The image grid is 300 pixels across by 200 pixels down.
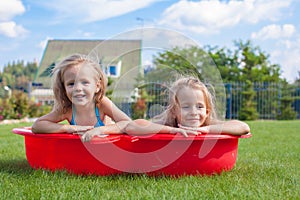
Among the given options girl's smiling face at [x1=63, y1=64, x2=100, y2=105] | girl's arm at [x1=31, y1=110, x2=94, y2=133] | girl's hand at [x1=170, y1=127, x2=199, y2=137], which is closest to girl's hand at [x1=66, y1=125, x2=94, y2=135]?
girl's arm at [x1=31, y1=110, x2=94, y2=133]

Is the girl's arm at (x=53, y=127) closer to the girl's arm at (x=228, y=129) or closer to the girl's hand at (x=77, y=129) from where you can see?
the girl's hand at (x=77, y=129)

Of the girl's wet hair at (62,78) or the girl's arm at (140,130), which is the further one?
the girl's wet hair at (62,78)

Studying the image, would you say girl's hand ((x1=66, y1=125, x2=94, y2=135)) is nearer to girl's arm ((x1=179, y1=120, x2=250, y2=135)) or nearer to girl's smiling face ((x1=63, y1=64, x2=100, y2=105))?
girl's smiling face ((x1=63, y1=64, x2=100, y2=105))

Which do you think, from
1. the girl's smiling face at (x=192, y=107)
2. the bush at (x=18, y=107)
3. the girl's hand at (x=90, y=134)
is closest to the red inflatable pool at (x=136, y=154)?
the girl's hand at (x=90, y=134)

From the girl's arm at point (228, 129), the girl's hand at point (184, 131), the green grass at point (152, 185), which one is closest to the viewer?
the green grass at point (152, 185)

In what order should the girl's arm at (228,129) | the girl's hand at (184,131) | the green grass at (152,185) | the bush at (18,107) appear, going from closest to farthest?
the green grass at (152,185), the girl's hand at (184,131), the girl's arm at (228,129), the bush at (18,107)

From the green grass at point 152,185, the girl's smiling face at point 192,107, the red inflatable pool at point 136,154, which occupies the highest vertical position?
the girl's smiling face at point 192,107

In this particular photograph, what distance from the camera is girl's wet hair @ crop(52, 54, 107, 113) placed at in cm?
280

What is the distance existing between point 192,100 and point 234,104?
13612 millimetres

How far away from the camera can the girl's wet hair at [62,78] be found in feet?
9.19

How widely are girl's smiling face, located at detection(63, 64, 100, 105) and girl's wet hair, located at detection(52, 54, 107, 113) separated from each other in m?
0.04

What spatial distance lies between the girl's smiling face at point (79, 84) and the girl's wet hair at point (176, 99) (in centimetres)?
A: 56

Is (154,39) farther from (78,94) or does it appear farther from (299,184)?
(299,184)

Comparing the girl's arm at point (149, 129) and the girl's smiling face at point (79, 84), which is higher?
the girl's smiling face at point (79, 84)
